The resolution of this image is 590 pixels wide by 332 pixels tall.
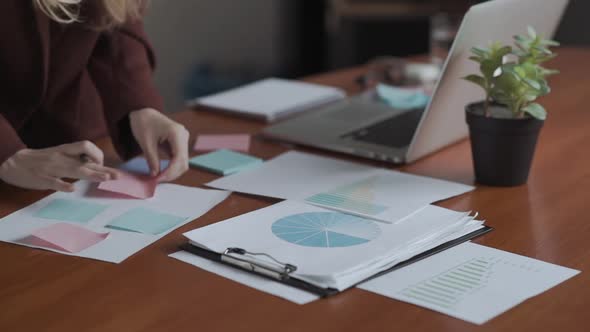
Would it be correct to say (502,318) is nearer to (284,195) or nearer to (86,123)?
(284,195)

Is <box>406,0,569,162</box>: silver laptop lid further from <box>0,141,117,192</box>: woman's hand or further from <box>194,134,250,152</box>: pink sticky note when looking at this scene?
<box>0,141,117,192</box>: woman's hand

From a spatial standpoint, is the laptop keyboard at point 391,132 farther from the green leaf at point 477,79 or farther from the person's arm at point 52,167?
the person's arm at point 52,167

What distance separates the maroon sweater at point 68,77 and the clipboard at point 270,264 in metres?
0.44

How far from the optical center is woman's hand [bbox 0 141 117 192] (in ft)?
3.57

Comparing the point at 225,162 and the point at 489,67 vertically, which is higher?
the point at 489,67

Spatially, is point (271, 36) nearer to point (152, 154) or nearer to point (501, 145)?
point (152, 154)

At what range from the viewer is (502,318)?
80 cm

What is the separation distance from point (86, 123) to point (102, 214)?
432mm

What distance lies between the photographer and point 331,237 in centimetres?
97

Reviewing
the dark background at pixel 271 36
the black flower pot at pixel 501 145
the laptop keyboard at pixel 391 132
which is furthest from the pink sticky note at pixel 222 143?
the dark background at pixel 271 36

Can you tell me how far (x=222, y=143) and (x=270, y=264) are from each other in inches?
21.5

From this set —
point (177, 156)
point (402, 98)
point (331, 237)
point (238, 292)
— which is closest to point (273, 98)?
point (402, 98)

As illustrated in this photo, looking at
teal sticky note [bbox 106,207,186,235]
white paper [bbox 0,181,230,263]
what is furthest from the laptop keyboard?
teal sticky note [bbox 106,207,186,235]

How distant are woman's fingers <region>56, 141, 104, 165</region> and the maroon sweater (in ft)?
0.64
